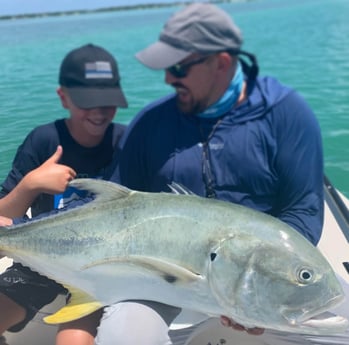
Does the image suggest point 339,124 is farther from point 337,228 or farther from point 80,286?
point 80,286

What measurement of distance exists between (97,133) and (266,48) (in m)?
18.9

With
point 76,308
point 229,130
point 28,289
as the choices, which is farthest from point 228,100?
point 28,289

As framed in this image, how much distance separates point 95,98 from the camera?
2.54 m

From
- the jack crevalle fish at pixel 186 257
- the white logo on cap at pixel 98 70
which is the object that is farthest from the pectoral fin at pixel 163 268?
the white logo on cap at pixel 98 70

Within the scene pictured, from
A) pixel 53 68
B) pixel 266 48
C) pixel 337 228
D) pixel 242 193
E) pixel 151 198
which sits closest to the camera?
pixel 151 198

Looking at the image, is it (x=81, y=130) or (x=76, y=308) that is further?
(x=81, y=130)

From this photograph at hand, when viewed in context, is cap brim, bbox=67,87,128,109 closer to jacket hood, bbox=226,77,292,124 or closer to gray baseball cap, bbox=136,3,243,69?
gray baseball cap, bbox=136,3,243,69

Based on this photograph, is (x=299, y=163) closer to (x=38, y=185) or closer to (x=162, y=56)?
(x=162, y=56)

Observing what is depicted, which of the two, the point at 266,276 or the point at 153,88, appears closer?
the point at 266,276

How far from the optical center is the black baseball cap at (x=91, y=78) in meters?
2.56

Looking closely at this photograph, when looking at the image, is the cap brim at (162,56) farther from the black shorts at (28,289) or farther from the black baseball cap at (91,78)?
the black shorts at (28,289)

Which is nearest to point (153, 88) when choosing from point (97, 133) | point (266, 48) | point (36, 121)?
point (36, 121)

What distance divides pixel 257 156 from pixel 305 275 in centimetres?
60

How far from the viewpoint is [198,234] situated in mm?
1810
